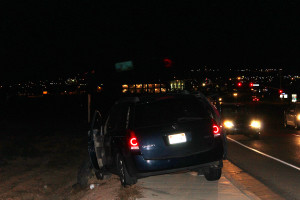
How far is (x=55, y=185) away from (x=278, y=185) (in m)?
5.99

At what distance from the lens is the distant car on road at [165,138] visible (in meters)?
7.48

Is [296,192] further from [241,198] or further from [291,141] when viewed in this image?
[291,141]

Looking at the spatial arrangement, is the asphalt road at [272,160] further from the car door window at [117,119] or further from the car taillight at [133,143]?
the car door window at [117,119]

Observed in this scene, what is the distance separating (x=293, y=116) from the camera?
2316cm

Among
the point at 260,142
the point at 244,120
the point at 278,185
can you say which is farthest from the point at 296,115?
the point at 278,185

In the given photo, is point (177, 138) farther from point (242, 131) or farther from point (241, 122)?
point (241, 122)

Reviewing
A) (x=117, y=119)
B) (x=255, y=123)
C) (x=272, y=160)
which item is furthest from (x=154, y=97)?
(x=255, y=123)

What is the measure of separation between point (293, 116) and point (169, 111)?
1669cm

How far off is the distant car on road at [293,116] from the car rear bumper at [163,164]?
16.4 metres

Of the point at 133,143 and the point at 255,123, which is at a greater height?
the point at 255,123

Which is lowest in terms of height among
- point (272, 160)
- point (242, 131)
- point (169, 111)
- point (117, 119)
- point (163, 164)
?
point (272, 160)

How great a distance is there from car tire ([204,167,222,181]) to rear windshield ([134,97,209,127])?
1.16m

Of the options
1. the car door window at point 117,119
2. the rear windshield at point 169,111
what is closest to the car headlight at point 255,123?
the car door window at point 117,119

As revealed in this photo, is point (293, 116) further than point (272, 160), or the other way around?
point (293, 116)
